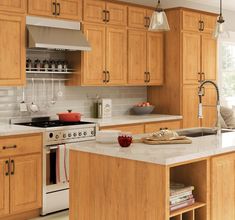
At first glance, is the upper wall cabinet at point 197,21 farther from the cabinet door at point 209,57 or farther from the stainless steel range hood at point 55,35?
the stainless steel range hood at point 55,35

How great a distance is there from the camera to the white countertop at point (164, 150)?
2873 mm

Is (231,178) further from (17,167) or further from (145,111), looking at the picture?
(145,111)

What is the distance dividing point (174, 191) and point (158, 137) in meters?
0.55

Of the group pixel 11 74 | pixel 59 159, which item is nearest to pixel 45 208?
pixel 59 159

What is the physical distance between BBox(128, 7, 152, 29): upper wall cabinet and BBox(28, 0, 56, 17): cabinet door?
4.45 ft

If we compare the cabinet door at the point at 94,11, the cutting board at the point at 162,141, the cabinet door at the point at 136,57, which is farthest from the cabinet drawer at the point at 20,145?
the cabinet door at the point at 136,57

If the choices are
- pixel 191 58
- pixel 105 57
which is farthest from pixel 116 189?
pixel 191 58

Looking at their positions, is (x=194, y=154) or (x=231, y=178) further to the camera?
(x=231, y=178)

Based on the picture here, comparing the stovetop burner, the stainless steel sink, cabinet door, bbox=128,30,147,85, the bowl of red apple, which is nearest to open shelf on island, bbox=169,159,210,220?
the stainless steel sink

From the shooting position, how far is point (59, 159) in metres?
4.84

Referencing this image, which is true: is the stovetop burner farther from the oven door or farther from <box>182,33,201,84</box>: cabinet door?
<box>182,33,201,84</box>: cabinet door

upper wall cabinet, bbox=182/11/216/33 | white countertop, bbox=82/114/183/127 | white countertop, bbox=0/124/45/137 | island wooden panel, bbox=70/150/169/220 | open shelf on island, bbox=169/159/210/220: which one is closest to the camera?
island wooden panel, bbox=70/150/169/220

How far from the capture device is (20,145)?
449cm

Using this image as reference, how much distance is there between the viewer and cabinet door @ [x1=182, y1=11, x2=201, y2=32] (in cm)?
664
